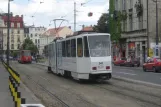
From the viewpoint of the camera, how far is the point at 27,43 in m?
142

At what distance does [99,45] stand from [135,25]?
136 feet

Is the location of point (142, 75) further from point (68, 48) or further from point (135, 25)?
point (135, 25)

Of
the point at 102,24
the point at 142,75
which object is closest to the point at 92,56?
the point at 142,75

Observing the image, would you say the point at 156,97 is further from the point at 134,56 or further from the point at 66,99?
the point at 134,56

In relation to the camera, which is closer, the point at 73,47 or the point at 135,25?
the point at 73,47

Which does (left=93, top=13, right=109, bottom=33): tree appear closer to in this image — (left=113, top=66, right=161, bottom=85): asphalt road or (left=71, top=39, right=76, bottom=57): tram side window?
(left=113, top=66, right=161, bottom=85): asphalt road

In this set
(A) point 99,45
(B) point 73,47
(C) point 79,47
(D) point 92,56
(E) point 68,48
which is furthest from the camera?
(E) point 68,48

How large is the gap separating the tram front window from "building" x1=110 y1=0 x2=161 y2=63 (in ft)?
101

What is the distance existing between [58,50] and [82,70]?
8.05 meters

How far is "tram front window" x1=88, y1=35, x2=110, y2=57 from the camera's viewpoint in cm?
2273

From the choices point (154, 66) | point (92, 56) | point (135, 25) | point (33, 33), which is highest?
point (33, 33)

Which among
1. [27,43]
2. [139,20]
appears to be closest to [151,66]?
[139,20]

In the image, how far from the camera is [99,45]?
22906 mm

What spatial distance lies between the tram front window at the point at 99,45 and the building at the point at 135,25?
30650 millimetres
